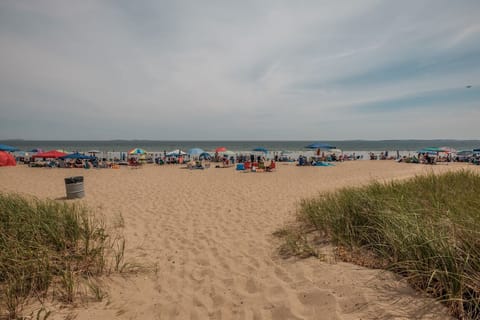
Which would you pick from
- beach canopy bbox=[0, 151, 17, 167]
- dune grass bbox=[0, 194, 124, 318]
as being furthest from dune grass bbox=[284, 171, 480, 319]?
beach canopy bbox=[0, 151, 17, 167]

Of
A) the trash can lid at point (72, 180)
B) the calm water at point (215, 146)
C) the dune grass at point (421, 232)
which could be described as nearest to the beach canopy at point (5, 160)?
the trash can lid at point (72, 180)

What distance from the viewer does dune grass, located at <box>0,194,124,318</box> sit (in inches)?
102

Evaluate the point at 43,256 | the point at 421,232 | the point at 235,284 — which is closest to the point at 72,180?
the point at 43,256

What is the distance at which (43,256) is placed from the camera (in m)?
2.88

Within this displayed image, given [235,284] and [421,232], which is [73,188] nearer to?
[235,284]

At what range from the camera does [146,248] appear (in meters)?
4.29

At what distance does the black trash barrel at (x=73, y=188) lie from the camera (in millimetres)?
8164

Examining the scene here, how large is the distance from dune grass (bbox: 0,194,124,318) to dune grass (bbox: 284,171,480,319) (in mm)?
3710

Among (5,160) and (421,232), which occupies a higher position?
(421,232)

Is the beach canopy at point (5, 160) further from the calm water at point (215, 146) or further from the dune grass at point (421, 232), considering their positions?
the calm water at point (215, 146)

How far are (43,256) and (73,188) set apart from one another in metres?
6.39

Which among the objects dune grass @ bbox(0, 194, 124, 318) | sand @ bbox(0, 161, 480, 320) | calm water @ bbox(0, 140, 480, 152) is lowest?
sand @ bbox(0, 161, 480, 320)

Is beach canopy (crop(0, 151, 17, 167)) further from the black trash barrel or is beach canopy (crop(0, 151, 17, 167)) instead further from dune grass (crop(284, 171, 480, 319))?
dune grass (crop(284, 171, 480, 319))

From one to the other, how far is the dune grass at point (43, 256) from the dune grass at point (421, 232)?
3.71 m
